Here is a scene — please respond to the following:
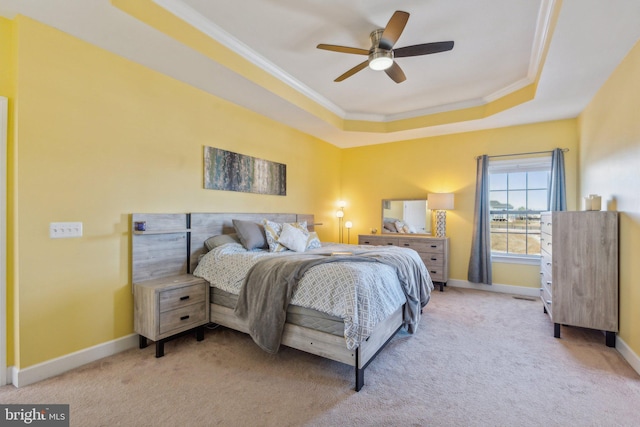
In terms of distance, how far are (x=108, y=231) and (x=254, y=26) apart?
223cm

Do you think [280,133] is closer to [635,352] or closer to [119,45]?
[119,45]

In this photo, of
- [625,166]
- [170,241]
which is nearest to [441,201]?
[625,166]

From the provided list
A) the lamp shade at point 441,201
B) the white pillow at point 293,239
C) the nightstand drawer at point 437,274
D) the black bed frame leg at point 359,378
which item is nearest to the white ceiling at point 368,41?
the lamp shade at point 441,201

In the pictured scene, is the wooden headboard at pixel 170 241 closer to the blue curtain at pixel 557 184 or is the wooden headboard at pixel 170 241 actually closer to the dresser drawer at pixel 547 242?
the dresser drawer at pixel 547 242

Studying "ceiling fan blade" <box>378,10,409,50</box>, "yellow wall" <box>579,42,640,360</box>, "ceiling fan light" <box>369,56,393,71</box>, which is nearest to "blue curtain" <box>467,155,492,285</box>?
"yellow wall" <box>579,42,640,360</box>

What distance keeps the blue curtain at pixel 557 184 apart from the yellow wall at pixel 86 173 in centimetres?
478

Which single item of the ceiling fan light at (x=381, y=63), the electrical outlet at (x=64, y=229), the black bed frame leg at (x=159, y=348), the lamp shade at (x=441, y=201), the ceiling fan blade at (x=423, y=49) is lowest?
the black bed frame leg at (x=159, y=348)

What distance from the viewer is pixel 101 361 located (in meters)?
2.43

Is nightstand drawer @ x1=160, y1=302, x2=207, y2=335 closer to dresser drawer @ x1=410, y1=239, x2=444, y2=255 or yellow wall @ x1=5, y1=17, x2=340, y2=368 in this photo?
yellow wall @ x1=5, y1=17, x2=340, y2=368

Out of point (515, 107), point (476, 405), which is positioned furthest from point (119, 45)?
point (515, 107)

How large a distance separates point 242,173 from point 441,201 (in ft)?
10.6

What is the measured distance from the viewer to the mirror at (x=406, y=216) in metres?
5.20

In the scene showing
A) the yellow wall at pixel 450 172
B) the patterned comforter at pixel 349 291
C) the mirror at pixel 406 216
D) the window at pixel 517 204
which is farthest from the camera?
the mirror at pixel 406 216

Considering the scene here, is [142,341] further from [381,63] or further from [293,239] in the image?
[381,63]
